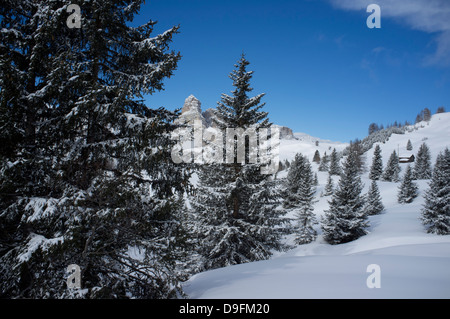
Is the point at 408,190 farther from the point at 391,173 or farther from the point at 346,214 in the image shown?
the point at 346,214

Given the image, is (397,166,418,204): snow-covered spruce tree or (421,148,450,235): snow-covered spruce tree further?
(397,166,418,204): snow-covered spruce tree

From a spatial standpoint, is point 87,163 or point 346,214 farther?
point 346,214

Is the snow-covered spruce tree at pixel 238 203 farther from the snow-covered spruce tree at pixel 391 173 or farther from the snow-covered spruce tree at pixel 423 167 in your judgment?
the snow-covered spruce tree at pixel 423 167

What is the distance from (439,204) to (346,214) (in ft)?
28.6

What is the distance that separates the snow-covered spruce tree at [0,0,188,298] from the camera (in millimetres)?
3785

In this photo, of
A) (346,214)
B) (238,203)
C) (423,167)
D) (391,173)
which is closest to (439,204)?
(346,214)

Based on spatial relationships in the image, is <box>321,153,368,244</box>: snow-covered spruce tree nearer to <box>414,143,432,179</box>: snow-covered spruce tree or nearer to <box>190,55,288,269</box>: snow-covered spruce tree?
<box>190,55,288,269</box>: snow-covered spruce tree

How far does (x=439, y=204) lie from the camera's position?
2028cm

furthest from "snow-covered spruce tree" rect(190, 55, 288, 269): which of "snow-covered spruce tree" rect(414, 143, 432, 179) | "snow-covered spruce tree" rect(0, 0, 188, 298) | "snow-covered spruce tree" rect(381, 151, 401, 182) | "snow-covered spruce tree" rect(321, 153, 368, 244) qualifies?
"snow-covered spruce tree" rect(414, 143, 432, 179)

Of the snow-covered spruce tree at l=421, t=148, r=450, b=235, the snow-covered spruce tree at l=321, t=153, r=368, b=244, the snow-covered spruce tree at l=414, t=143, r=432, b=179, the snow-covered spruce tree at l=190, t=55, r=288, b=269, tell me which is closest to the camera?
the snow-covered spruce tree at l=190, t=55, r=288, b=269

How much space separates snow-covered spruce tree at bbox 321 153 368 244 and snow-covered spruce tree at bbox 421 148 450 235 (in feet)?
17.8

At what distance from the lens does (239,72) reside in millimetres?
11039
